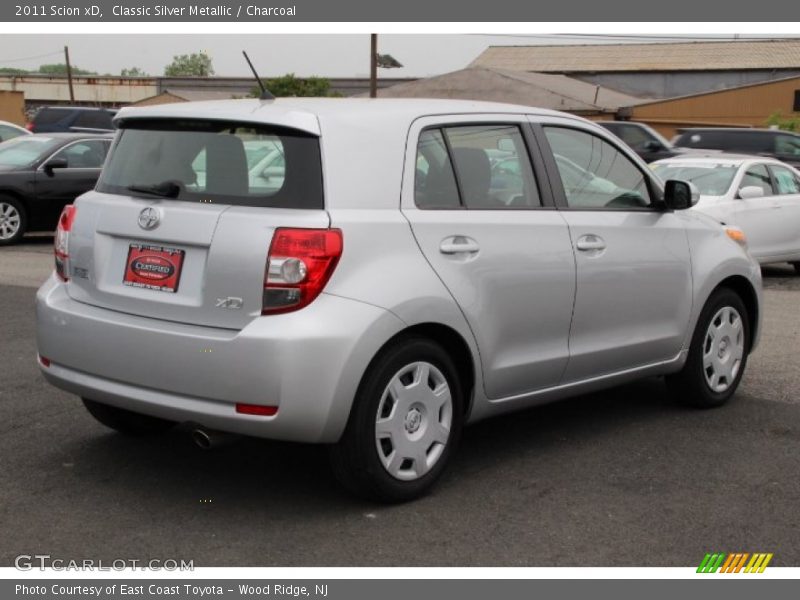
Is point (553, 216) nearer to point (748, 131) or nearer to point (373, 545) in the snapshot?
point (373, 545)

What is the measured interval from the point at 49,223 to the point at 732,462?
40.4 ft

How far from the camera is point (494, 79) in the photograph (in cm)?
4109

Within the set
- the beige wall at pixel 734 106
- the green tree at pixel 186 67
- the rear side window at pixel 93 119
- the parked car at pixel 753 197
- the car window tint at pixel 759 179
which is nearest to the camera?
the parked car at pixel 753 197

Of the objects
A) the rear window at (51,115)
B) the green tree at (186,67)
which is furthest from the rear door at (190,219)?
the green tree at (186,67)

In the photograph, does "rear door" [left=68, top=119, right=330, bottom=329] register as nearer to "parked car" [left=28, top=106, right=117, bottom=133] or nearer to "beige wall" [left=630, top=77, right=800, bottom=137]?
"parked car" [left=28, top=106, right=117, bottom=133]

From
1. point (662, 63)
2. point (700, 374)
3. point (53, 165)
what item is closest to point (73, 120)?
point (53, 165)

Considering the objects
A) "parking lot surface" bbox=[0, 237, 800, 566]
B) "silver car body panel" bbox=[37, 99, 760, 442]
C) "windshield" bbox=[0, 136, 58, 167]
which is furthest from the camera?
"windshield" bbox=[0, 136, 58, 167]

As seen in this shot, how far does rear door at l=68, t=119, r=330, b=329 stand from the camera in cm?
475

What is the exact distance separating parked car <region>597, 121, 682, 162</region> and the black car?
11021 mm

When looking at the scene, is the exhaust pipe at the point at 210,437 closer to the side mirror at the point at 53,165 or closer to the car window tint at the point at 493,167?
the car window tint at the point at 493,167

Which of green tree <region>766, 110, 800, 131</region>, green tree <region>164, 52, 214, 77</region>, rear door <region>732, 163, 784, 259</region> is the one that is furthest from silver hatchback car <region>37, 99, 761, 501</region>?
green tree <region>164, 52, 214, 77</region>

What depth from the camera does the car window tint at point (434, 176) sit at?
17.2ft

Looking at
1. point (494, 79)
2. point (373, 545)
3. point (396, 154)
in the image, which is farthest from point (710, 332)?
point (494, 79)

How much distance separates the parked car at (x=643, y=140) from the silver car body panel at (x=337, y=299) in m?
17.9
